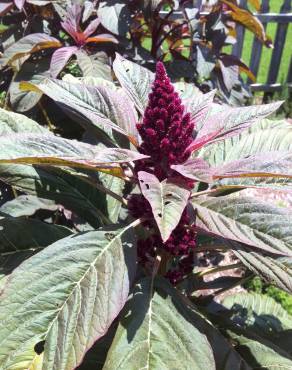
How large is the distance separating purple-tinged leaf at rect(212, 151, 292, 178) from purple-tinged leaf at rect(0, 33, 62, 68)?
3.60 ft

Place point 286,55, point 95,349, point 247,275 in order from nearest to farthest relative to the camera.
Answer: point 95,349 → point 247,275 → point 286,55

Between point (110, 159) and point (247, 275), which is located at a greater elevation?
point (110, 159)

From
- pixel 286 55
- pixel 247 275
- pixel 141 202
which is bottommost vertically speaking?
pixel 286 55

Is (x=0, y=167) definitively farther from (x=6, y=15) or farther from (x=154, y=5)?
(x=6, y=15)

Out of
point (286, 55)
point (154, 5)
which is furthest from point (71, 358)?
point (286, 55)

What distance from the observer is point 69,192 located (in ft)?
4.14

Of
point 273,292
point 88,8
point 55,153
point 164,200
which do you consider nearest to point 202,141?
point 164,200

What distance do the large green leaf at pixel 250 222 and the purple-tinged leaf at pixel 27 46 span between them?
1.12 metres

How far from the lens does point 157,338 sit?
976 millimetres

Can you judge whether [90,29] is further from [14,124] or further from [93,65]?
[14,124]

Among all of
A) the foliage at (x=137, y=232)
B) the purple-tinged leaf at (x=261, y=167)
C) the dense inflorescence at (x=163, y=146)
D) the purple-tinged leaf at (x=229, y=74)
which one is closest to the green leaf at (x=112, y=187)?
the foliage at (x=137, y=232)

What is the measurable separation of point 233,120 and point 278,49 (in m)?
4.64

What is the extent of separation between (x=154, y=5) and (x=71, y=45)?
383mm

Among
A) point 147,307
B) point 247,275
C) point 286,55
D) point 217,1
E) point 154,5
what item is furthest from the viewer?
point 286,55
